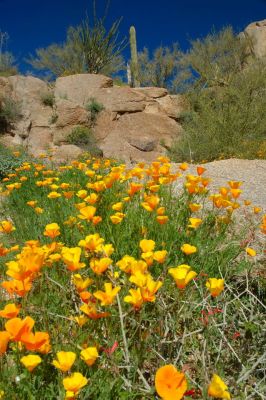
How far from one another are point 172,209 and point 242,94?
8.77 meters

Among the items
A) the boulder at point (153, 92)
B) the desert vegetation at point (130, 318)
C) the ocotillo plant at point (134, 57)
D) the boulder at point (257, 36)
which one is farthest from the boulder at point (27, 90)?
the desert vegetation at point (130, 318)

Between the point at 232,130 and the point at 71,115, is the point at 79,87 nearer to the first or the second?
the point at 71,115

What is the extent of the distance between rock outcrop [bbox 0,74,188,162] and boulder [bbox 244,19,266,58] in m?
7.64

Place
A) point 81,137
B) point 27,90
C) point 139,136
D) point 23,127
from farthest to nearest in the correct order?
1. point 27,90
2. point 23,127
3. point 139,136
4. point 81,137

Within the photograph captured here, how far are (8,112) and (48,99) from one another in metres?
1.77

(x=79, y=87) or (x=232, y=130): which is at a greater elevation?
(x=79, y=87)

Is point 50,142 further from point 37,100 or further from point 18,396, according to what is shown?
point 18,396

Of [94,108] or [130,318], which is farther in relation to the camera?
[94,108]

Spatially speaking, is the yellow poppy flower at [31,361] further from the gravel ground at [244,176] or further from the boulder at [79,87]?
the boulder at [79,87]

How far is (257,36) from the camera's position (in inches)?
803

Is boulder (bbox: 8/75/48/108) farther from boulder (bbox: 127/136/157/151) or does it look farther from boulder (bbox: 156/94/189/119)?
boulder (bbox: 156/94/189/119)

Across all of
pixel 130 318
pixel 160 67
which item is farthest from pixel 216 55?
pixel 130 318

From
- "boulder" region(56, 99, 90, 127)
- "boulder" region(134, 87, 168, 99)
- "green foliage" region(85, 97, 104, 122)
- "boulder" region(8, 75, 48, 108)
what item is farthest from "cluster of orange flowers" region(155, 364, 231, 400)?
"boulder" region(134, 87, 168, 99)

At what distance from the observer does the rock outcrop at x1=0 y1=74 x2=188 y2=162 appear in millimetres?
12945
